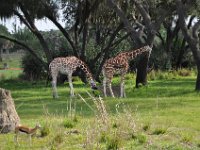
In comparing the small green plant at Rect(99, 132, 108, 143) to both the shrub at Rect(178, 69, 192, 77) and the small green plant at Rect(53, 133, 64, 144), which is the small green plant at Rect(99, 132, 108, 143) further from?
the shrub at Rect(178, 69, 192, 77)

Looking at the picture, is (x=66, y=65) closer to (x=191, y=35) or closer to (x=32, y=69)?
(x=191, y=35)

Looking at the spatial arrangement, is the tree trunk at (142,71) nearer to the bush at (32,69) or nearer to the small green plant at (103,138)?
the bush at (32,69)

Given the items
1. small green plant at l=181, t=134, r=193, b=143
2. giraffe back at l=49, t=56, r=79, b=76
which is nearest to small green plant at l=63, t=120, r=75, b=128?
small green plant at l=181, t=134, r=193, b=143

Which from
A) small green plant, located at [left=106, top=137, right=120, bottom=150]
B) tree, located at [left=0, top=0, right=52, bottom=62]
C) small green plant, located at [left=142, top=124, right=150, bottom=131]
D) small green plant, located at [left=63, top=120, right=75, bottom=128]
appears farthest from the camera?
tree, located at [left=0, top=0, right=52, bottom=62]

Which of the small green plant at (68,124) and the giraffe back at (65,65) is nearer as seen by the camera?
the small green plant at (68,124)

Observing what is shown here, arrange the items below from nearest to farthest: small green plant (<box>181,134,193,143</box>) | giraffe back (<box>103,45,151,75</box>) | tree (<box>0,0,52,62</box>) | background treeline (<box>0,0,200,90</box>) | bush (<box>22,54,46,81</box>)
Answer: small green plant (<box>181,134,193,143</box>)
giraffe back (<box>103,45,151,75</box>)
background treeline (<box>0,0,200,90</box>)
tree (<box>0,0,52,62</box>)
bush (<box>22,54,46,81</box>)

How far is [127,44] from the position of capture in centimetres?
4528

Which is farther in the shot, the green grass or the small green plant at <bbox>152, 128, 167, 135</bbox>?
the small green plant at <bbox>152, 128, 167, 135</bbox>

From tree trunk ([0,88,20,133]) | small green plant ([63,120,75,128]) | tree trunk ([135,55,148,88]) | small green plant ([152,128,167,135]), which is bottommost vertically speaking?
small green plant ([152,128,167,135])

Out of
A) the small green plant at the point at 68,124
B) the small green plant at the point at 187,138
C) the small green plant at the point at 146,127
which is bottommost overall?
the small green plant at the point at 187,138

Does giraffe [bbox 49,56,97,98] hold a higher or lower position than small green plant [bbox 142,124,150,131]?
higher

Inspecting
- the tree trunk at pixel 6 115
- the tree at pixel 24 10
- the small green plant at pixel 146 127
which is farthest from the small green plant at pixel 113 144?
the tree at pixel 24 10

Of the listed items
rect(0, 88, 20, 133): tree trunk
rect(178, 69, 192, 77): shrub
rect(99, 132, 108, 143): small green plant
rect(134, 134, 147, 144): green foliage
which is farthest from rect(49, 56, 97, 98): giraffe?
rect(178, 69, 192, 77): shrub

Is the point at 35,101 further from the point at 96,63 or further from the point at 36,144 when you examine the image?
the point at 96,63
